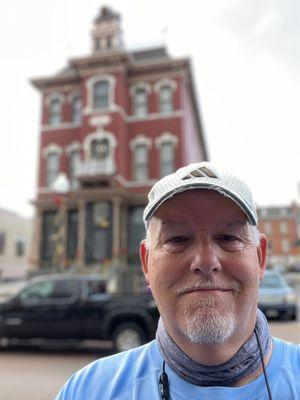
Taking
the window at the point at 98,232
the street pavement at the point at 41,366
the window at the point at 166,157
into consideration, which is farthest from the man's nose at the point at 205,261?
the window at the point at 166,157

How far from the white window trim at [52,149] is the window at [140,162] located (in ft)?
16.8

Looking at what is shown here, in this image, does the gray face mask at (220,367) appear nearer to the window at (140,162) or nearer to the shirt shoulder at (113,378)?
the shirt shoulder at (113,378)

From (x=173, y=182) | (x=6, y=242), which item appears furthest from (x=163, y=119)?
(x=6, y=242)

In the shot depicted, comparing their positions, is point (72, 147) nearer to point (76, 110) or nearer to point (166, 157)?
point (76, 110)

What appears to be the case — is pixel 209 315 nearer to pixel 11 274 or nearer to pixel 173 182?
pixel 173 182

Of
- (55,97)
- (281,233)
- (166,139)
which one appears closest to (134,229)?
(166,139)

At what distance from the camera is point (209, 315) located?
4.36 feet

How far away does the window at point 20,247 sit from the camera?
47.8 m

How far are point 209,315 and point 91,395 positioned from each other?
1.94ft

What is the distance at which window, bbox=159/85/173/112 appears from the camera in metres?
23.2

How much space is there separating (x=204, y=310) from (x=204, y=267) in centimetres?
15

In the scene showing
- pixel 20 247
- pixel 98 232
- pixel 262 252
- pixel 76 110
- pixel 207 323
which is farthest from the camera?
pixel 20 247

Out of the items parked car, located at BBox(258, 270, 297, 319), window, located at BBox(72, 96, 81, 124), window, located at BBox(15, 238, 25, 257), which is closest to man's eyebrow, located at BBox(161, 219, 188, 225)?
parked car, located at BBox(258, 270, 297, 319)

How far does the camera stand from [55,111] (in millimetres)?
25047
